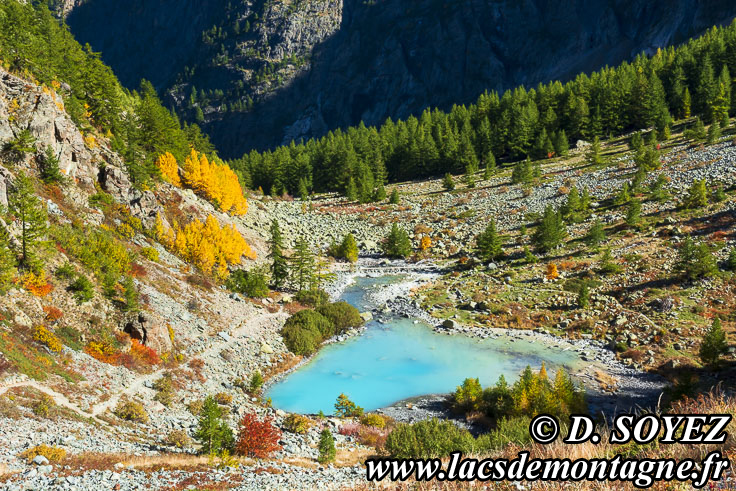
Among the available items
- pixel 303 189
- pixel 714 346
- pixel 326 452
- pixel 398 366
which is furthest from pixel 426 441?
pixel 303 189

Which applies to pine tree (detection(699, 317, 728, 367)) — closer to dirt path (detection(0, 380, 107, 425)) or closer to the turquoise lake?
the turquoise lake

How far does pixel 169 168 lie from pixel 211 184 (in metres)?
5.88

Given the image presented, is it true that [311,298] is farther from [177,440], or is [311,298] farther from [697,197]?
[697,197]

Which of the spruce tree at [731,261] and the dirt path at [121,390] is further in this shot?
the spruce tree at [731,261]

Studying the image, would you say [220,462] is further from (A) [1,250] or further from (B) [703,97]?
(B) [703,97]

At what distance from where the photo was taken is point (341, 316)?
4231cm

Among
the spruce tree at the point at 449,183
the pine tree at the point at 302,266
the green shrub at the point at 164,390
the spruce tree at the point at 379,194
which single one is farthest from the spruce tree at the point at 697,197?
the green shrub at the point at 164,390

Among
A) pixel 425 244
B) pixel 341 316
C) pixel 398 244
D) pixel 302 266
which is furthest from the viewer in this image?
pixel 398 244

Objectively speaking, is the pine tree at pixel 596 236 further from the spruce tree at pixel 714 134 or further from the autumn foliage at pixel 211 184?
the autumn foliage at pixel 211 184

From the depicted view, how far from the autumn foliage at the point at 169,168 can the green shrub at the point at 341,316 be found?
29084 millimetres

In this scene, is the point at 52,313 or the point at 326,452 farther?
the point at 52,313

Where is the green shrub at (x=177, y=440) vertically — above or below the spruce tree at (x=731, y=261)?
below

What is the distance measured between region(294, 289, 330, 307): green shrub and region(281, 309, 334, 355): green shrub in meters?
5.34

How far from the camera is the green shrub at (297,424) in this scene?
2336cm
